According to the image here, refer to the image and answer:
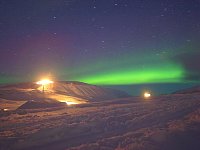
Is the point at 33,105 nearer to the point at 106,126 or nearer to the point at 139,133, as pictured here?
the point at 106,126

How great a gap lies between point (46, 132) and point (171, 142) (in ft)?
36.8

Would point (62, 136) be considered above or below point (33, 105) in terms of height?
below

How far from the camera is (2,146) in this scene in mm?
19625

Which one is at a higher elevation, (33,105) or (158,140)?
(33,105)

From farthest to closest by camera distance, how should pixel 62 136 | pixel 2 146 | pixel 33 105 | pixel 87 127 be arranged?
pixel 33 105 < pixel 87 127 < pixel 62 136 < pixel 2 146

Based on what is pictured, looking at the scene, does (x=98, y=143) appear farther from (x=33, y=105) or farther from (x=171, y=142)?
(x=33, y=105)

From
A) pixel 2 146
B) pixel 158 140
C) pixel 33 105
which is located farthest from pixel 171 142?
pixel 33 105

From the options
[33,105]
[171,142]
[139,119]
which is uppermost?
[33,105]

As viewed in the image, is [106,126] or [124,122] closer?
[106,126]

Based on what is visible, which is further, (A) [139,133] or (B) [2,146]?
(A) [139,133]

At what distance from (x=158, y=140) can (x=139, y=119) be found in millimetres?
9406

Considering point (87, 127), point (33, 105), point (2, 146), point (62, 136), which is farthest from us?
point (33, 105)

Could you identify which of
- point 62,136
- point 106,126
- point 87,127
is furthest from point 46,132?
point 106,126

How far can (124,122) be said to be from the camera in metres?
28.6
